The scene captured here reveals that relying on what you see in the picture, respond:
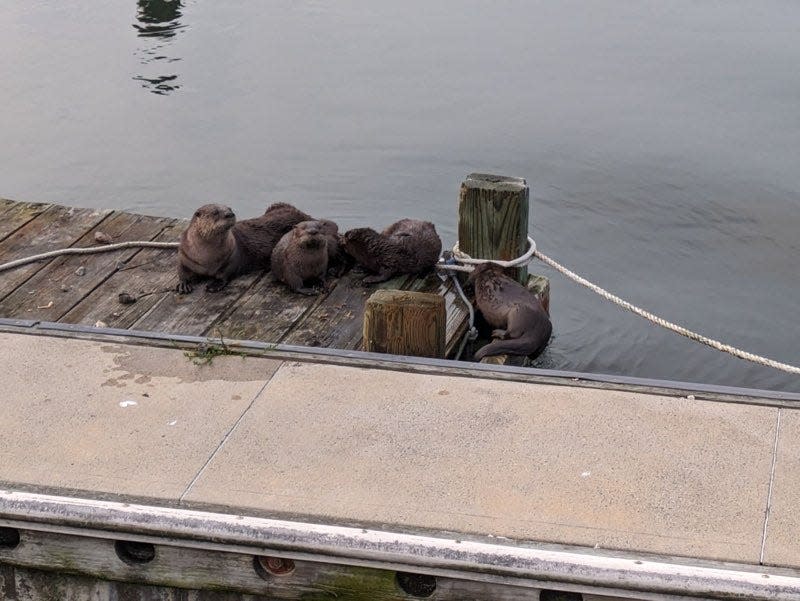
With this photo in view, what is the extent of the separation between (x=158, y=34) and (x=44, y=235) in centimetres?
1162

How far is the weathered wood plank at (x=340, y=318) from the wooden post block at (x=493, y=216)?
0.53 meters

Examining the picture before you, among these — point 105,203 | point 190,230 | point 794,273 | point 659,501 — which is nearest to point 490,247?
point 190,230

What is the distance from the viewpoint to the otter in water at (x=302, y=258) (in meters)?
6.70

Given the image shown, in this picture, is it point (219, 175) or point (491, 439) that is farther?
point (219, 175)

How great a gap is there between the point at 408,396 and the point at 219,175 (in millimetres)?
9240

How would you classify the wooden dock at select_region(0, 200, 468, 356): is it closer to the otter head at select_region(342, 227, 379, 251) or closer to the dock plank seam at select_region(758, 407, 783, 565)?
the otter head at select_region(342, 227, 379, 251)

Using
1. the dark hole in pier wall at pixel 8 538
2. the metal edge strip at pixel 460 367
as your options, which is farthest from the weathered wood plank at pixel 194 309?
the dark hole in pier wall at pixel 8 538

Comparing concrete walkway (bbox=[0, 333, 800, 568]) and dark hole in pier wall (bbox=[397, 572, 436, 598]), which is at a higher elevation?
concrete walkway (bbox=[0, 333, 800, 568])

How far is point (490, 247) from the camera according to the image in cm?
684

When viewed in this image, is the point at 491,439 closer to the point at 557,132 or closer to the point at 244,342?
the point at 244,342

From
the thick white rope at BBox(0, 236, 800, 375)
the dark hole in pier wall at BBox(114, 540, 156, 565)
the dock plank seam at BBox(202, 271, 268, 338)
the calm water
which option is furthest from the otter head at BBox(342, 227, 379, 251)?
the dark hole in pier wall at BBox(114, 540, 156, 565)

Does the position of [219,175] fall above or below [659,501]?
below

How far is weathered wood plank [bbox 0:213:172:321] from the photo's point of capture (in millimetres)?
6535

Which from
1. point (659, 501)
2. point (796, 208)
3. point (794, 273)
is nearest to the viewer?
point (659, 501)
